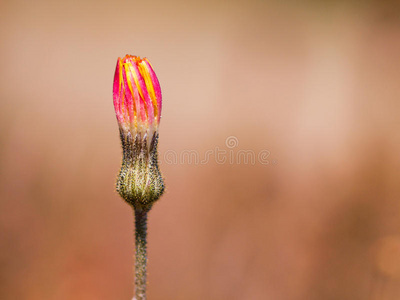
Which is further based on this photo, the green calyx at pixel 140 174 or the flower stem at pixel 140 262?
the green calyx at pixel 140 174

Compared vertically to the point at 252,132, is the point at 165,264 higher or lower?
lower

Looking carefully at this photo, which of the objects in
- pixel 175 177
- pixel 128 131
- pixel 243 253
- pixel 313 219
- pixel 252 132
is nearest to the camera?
pixel 128 131

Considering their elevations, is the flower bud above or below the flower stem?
above

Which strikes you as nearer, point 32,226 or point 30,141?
point 32,226

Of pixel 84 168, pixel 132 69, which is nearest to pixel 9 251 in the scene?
pixel 84 168

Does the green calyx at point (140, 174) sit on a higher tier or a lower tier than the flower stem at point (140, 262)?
higher

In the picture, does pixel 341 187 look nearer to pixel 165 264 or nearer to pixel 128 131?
pixel 165 264

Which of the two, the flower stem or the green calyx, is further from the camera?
the green calyx
